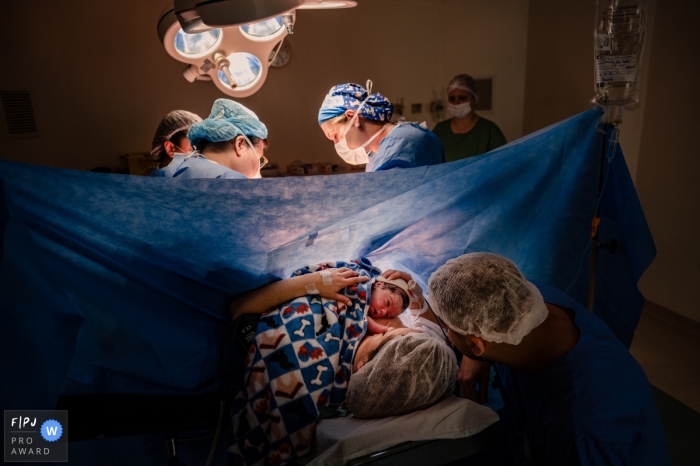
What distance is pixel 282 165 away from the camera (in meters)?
4.04

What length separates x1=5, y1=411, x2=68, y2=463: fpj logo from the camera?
1.09m

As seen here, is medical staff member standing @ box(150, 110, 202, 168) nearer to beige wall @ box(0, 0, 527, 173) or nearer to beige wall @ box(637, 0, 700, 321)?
beige wall @ box(0, 0, 527, 173)

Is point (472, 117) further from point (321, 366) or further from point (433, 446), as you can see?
point (433, 446)

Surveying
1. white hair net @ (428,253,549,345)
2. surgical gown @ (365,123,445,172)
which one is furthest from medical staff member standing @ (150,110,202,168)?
white hair net @ (428,253,549,345)

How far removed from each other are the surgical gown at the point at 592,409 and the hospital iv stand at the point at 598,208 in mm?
496

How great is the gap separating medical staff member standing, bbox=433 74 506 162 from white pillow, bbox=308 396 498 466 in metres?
2.42

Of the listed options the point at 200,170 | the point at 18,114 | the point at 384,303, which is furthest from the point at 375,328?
the point at 18,114

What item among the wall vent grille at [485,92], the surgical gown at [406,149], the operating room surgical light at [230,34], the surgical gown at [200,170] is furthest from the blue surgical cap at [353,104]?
the wall vent grille at [485,92]

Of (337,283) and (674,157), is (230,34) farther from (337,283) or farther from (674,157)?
(674,157)

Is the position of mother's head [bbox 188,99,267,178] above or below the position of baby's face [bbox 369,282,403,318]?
above

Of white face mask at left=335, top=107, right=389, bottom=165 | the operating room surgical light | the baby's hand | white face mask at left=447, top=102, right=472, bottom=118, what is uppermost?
the operating room surgical light

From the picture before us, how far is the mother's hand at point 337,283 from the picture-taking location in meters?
1.35

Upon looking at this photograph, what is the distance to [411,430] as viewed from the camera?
3.11 feet

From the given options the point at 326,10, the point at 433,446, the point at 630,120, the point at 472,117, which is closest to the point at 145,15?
the point at 326,10
